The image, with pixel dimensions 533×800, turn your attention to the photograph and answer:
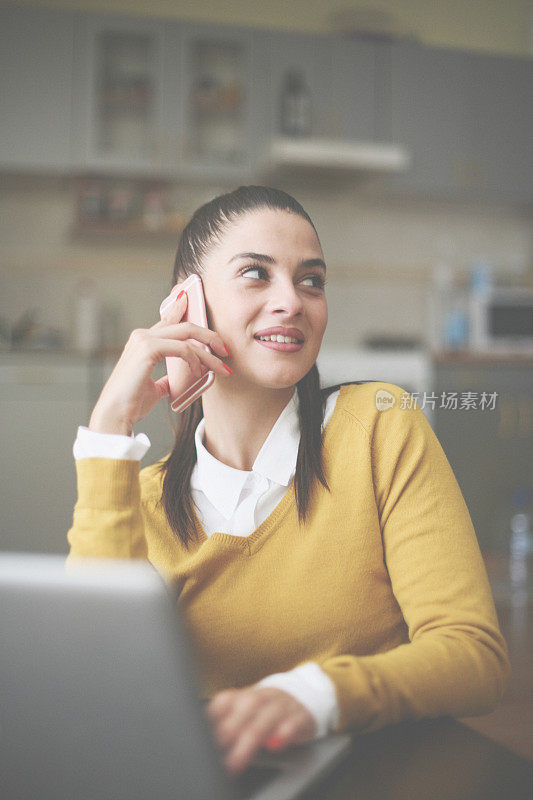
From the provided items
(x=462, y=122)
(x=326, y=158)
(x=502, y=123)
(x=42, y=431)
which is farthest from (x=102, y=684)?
(x=502, y=123)

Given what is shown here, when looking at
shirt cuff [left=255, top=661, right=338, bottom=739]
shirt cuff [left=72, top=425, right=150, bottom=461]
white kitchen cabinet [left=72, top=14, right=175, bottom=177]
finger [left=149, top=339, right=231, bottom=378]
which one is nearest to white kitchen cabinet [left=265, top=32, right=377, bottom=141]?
white kitchen cabinet [left=72, top=14, right=175, bottom=177]

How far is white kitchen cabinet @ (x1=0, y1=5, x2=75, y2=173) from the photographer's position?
2.90 meters

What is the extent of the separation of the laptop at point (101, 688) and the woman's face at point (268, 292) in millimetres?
421

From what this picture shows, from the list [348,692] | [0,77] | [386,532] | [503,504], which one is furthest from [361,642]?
[0,77]

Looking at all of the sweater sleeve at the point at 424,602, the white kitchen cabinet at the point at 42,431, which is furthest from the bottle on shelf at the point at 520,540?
the sweater sleeve at the point at 424,602

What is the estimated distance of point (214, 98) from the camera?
3.16 meters

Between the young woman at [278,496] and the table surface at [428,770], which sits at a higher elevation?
the young woman at [278,496]

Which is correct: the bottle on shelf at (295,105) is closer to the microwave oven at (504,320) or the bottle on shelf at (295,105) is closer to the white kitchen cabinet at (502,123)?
the white kitchen cabinet at (502,123)

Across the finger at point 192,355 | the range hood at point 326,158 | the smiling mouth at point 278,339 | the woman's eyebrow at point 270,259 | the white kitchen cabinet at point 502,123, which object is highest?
the white kitchen cabinet at point 502,123

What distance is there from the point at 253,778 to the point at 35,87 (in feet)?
9.96

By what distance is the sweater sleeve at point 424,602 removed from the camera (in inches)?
21.5

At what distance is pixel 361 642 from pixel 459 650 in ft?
0.47

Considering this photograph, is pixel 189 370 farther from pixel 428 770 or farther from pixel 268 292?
pixel 428 770

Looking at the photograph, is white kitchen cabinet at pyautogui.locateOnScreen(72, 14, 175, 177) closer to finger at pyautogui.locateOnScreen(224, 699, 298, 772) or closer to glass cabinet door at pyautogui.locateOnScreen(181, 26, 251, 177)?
glass cabinet door at pyautogui.locateOnScreen(181, 26, 251, 177)
